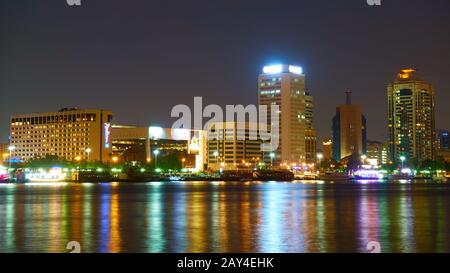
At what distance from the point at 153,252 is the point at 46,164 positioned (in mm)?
180557

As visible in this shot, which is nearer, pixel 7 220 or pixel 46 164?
pixel 7 220

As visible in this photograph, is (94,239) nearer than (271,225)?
Yes

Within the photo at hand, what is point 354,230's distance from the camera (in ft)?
95.0

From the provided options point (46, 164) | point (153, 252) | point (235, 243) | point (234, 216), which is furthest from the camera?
point (46, 164)

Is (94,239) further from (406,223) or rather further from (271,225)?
(406,223)
